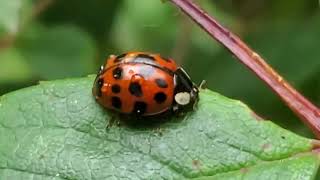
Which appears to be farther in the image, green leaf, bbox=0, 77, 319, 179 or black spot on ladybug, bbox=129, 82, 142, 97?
black spot on ladybug, bbox=129, 82, 142, 97

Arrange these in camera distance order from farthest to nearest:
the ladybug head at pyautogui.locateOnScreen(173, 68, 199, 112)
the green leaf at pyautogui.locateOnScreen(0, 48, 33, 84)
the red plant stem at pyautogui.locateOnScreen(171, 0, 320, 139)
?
the green leaf at pyautogui.locateOnScreen(0, 48, 33, 84)
the ladybug head at pyautogui.locateOnScreen(173, 68, 199, 112)
the red plant stem at pyautogui.locateOnScreen(171, 0, 320, 139)

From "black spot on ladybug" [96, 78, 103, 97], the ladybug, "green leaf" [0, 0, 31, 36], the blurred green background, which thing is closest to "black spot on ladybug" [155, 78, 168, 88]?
the ladybug

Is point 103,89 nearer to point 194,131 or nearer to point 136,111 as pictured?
point 136,111

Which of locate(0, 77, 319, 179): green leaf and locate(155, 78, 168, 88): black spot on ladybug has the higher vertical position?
locate(155, 78, 168, 88): black spot on ladybug

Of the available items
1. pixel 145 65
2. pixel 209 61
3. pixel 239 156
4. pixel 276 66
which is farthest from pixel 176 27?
pixel 239 156

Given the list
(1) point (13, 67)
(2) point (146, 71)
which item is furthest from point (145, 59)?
(1) point (13, 67)

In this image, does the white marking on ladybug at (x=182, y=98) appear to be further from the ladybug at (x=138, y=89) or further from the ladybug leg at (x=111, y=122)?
the ladybug leg at (x=111, y=122)

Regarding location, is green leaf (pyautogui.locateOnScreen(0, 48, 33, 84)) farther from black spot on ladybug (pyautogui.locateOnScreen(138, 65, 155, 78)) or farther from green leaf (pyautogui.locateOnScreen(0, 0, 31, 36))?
black spot on ladybug (pyautogui.locateOnScreen(138, 65, 155, 78))

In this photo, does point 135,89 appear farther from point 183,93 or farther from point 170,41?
point 170,41
